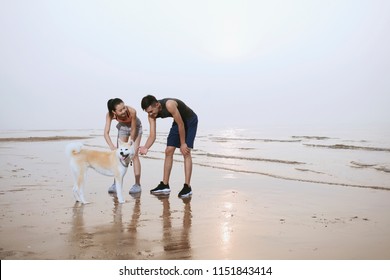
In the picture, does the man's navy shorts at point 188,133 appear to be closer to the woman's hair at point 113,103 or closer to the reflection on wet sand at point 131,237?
the woman's hair at point 113,103

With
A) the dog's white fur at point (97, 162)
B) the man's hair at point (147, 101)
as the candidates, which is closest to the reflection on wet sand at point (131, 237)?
the dog's white fur at point (97, 162)

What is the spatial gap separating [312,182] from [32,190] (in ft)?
12.8

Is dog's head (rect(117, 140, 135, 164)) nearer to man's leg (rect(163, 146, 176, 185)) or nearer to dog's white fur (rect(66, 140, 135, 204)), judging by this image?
dog's white fur (rect(66, 140, 135, 204))

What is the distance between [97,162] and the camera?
170 inches

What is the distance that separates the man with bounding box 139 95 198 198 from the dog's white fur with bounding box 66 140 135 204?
223 millimetres

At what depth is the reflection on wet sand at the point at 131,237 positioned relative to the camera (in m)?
2.61

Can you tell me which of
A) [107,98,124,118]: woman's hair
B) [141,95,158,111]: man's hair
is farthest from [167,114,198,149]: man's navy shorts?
[107,98,124,118]: woman's hair

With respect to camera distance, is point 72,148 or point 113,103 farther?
point 113,103

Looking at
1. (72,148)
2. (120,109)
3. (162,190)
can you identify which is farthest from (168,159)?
(72,148)

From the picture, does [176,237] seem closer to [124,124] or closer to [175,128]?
[175,128]

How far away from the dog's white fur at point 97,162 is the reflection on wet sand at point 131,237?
419mm

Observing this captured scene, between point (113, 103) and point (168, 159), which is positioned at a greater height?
point (113, 103)

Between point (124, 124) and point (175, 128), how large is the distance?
664mm
